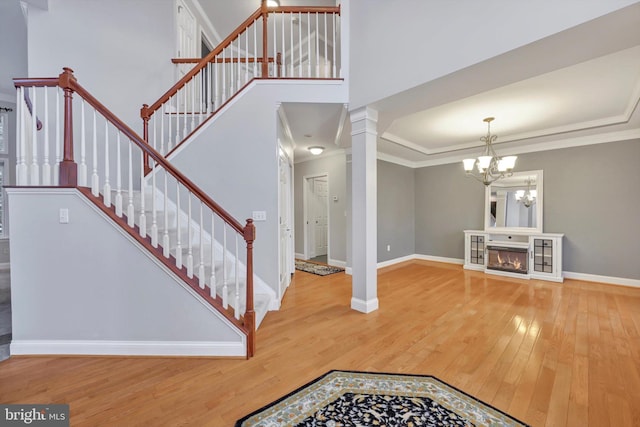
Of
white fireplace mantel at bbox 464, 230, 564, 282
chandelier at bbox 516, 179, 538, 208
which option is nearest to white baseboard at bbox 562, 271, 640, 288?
white fireplace mantel at bbox 464, 230, 564, 282

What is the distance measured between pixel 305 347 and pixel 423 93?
2643mm

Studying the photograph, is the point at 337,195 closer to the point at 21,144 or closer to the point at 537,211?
the point at 537,211

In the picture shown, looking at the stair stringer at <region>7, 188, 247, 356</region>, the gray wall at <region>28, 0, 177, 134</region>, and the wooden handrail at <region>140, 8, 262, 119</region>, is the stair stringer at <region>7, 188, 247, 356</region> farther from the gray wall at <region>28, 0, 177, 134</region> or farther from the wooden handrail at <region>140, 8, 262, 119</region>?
the gray wall at <region>28, 0, 177, 134</region>

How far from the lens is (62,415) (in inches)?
57.2

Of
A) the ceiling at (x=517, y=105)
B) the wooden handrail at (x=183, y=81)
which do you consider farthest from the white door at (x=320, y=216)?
the wooden handrail at (x=183, y=81)

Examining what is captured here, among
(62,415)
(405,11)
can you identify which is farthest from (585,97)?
(62,415)

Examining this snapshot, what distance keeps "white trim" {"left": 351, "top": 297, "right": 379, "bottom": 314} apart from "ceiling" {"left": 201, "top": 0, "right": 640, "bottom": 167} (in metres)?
2.27

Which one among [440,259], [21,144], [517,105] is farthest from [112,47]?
[440,259]

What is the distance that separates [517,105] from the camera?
3328mm

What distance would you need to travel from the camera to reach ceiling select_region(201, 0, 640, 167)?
1.84 meters

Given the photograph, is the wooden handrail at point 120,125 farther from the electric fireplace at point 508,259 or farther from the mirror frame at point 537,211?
the electric fireplace at point 508,259

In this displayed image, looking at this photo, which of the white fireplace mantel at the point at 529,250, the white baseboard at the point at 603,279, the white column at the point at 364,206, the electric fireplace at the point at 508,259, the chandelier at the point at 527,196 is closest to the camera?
the white column at the point at 364,206

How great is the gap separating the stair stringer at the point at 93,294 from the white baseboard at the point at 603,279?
→ 5.57 meters

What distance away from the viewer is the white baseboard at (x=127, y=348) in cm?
202
